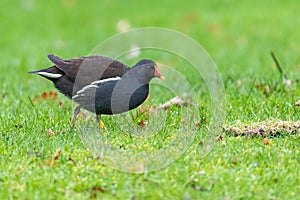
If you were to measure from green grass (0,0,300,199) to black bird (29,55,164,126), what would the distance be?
269mm

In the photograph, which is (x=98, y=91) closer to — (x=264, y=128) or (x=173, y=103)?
(x=173, y=103)

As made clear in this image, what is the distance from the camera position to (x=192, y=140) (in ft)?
16.8

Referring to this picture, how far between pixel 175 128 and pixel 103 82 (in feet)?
2.36

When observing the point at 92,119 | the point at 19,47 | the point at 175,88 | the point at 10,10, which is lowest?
the point at 92,119

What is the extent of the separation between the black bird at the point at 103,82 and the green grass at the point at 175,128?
0.88ft

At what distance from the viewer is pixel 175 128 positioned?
5.45m

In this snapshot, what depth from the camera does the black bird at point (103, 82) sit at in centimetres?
542

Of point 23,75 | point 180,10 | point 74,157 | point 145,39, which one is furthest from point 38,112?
point 180,10

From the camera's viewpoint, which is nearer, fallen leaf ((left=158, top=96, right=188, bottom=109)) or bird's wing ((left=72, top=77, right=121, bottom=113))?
bird's wing ((left=72, top=77, right=121, bottom=113))

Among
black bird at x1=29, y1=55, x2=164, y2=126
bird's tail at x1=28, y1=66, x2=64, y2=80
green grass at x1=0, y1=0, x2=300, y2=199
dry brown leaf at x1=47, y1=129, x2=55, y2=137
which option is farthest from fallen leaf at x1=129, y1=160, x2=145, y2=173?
bird's tail at x1=28, y1=66, x2=64, y2=80

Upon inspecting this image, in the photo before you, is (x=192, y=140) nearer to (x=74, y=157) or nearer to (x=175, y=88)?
(x=74, y=157)

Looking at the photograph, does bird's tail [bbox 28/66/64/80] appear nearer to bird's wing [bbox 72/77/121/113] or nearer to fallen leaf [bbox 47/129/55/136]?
bird's wing [bbox 72/77/121/113]

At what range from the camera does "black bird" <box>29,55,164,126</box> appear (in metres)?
5.42

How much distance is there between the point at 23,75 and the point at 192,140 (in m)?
4.49
